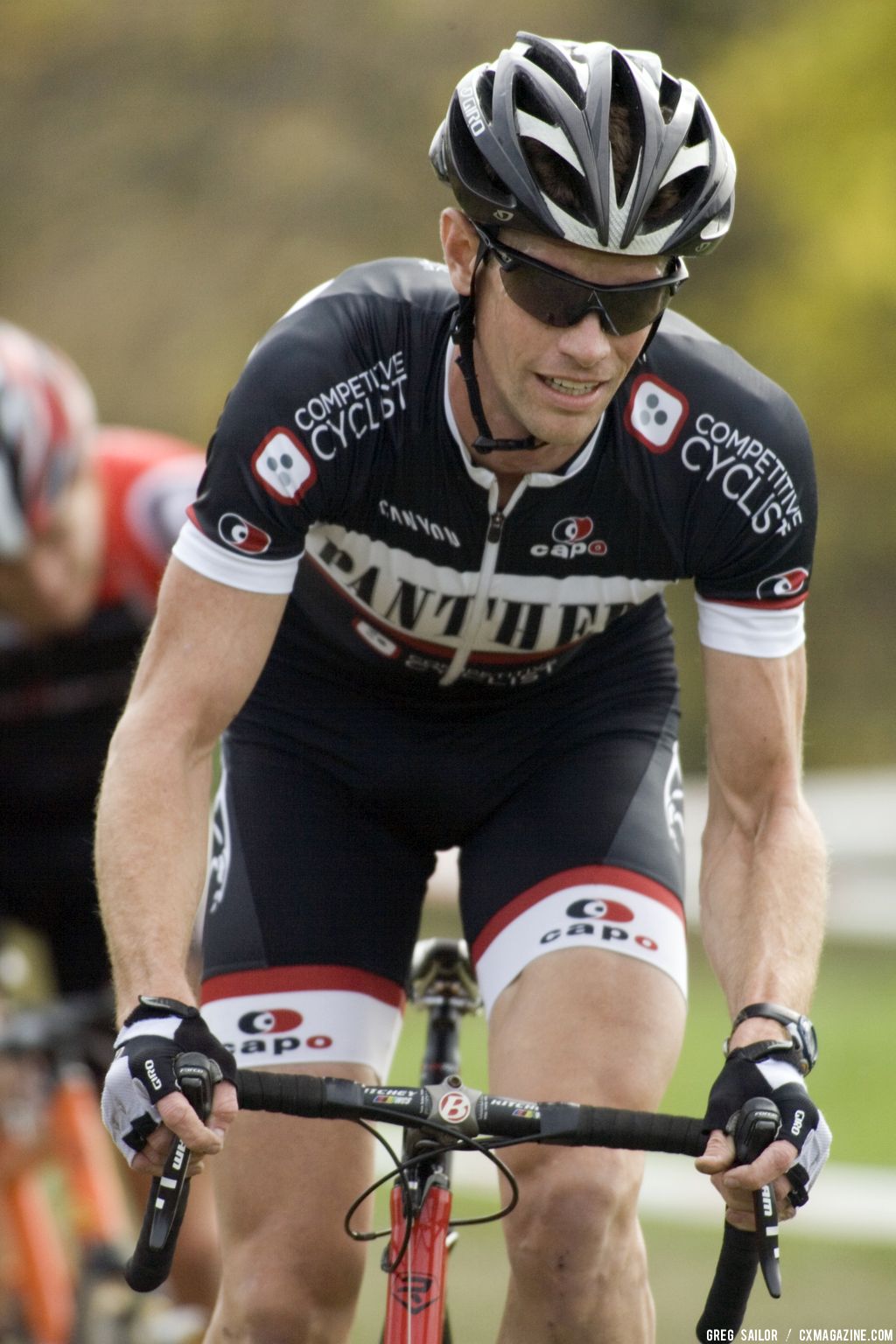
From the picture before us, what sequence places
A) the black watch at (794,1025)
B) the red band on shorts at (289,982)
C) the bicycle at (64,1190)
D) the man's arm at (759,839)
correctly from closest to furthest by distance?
the black watch at (794,1025)
the man's arm at (759,839)
the red band on shorts at (289,982)
the bicycle at (64,1190)

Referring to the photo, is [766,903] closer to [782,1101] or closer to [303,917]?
[782,1101]

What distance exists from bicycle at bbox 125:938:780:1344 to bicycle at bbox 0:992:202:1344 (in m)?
2.32

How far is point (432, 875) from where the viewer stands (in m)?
4.09

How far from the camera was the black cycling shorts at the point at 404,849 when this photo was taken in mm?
3652

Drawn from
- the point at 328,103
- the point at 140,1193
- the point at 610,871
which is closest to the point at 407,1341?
the point at 610,871

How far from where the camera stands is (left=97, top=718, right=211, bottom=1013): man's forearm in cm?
304

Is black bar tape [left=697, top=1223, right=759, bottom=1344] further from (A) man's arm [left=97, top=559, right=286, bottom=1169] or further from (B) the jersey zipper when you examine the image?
(B) the jersey zipper

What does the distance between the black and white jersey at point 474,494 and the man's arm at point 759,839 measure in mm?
81

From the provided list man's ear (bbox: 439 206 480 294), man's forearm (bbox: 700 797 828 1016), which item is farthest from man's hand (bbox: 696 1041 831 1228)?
man's ear (bbox: 439 206 480 294)

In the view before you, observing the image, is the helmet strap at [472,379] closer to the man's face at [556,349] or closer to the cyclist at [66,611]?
the man's face at [556,349]

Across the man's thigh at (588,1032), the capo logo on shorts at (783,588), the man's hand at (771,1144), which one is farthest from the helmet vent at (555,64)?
the man's hand at (771,1144)

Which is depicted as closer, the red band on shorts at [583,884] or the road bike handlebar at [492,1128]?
the road bike handlebar at [492,1128]

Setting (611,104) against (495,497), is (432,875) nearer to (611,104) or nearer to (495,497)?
(495,497)

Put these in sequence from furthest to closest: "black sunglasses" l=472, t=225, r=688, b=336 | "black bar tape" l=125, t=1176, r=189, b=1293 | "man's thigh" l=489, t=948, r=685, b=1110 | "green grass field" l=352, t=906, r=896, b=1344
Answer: "green grass field" l=352, t=906, r=896, b=1344 < "man's thigh" l=489, t=948, r=685, b=1110 < "black sunglasses" l=472, t=225, r=688, b=336 < "black bar tape" l=125, t=1176, r=189, b=1293
